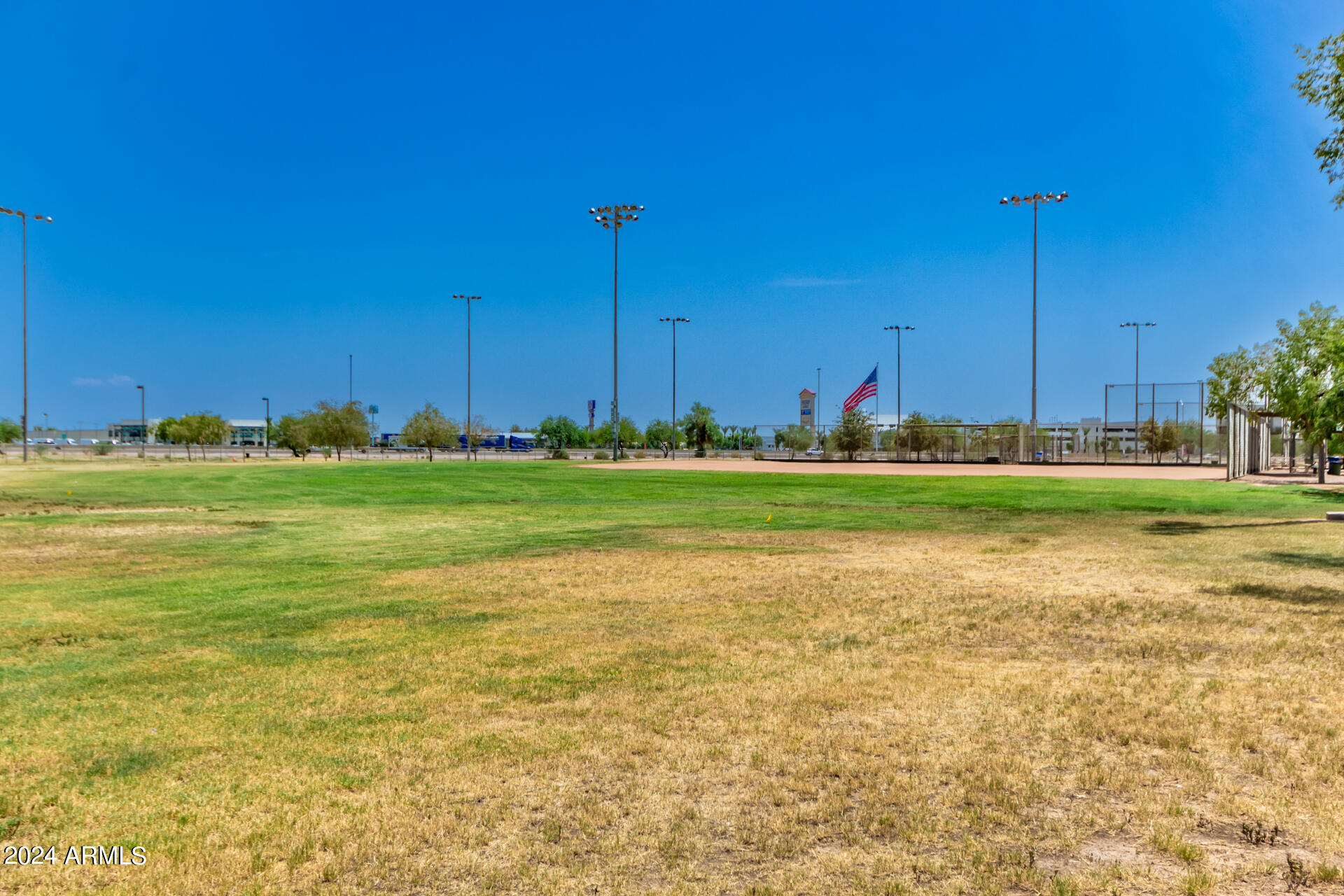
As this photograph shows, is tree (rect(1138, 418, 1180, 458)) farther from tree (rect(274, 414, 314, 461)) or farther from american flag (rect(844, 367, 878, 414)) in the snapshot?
tree (rect(274, 414, 314, 461))

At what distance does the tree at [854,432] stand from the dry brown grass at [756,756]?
49.3m

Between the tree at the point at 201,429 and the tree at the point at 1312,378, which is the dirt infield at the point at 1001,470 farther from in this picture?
the tree at the point at 201,429

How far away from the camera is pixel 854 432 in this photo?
58.1m

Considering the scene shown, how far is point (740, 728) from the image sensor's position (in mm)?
5156

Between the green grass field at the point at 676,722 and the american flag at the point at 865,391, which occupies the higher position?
the american flag at the point at 865,391

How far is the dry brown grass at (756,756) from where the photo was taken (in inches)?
139

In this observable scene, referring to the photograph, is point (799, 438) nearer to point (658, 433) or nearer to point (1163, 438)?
point (1163, 438)

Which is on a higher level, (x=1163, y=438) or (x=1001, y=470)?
(x=1163, y=438)

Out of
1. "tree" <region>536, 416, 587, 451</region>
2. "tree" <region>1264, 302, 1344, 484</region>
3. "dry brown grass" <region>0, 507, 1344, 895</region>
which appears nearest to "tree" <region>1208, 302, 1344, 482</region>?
"tree" <region>1264, 302, 1344, 484</region>

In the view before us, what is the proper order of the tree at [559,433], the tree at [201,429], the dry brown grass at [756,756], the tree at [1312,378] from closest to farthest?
the dry brown grass at [756,756] < the tree at [1312,378] < the tree at [201,429] < the tree at [559,433]

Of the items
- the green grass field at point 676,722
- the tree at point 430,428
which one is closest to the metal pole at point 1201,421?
the green grass field at point 676,722

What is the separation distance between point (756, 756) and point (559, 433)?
118985 millimetres

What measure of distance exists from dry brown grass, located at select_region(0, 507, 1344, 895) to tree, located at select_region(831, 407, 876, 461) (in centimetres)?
4932

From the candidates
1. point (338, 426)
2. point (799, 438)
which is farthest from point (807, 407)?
point (338, 426)
